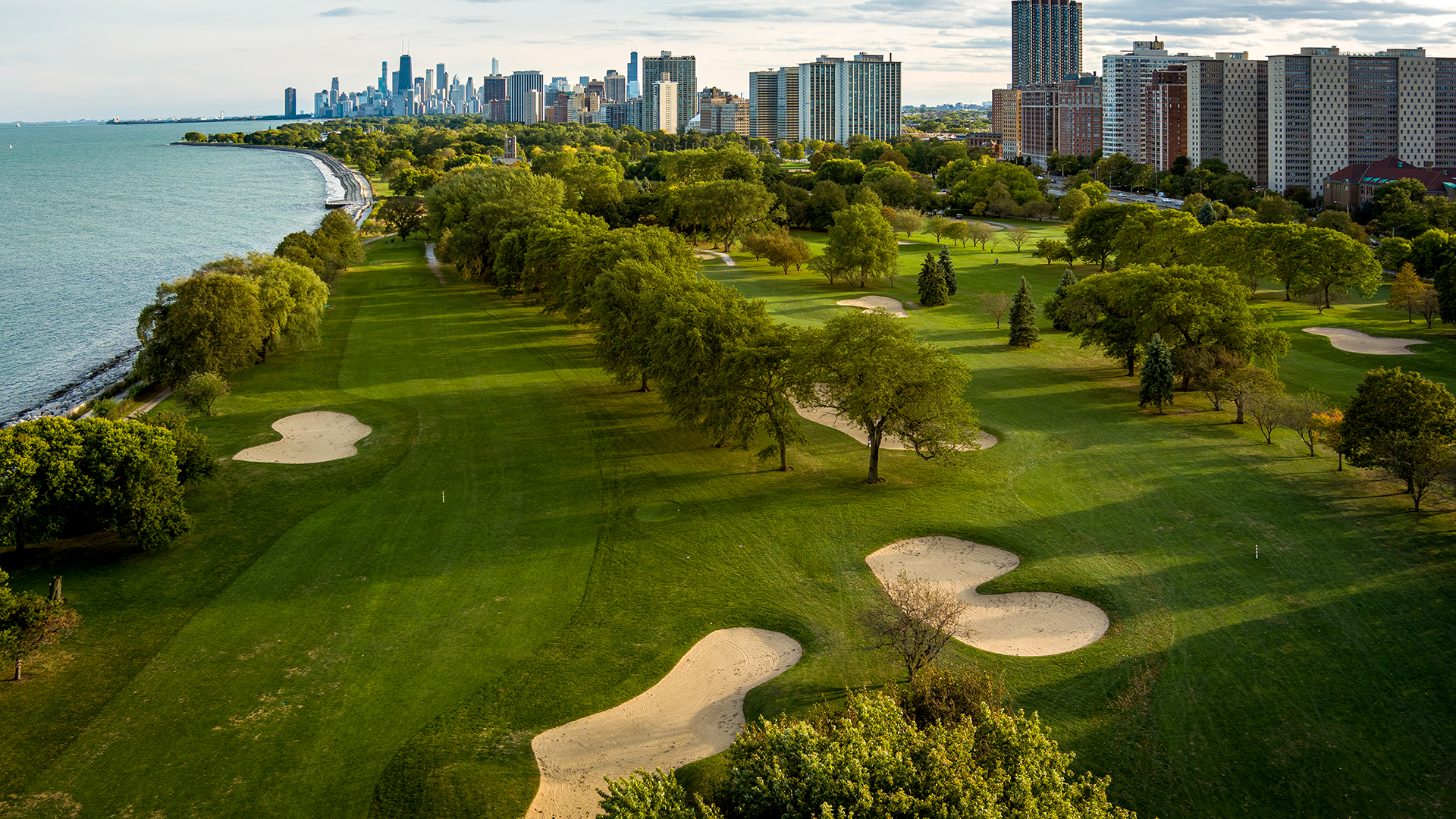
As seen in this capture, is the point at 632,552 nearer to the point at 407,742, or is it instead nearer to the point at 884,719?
the point at 407,742

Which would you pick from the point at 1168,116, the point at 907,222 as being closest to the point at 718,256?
the point at 907,222

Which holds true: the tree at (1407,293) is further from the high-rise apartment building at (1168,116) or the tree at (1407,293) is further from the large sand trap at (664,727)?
the high-rise apartment building at (1168,116)

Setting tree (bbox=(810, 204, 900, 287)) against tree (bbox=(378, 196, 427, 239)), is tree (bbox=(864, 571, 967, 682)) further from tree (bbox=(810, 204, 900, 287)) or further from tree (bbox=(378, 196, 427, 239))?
tree (bbox=(378, 196, 427, 239))

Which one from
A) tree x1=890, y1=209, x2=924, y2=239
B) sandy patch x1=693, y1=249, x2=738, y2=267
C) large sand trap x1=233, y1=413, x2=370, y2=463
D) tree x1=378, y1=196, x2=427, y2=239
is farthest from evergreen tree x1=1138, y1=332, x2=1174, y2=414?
tree x1=378, y1=196, x2=427, y2=239

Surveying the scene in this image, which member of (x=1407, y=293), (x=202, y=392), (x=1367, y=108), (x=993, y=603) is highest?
(x=1367, y=108)

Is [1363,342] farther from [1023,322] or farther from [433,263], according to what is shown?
[433,263]

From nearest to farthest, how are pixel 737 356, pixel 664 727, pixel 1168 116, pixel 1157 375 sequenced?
pixel 664 727 < pixel 737 356 < pixel 1157 375 < pixel 1168 116

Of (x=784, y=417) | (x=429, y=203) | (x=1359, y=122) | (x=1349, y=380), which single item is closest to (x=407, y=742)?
(x=784, y=417)
